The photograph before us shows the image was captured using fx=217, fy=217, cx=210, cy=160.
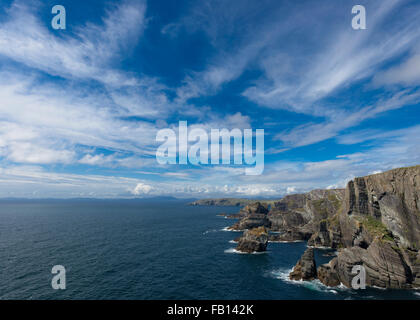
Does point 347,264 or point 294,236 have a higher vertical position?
point 347,264

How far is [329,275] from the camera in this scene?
63.6 metres

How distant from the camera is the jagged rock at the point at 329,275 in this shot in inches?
2464

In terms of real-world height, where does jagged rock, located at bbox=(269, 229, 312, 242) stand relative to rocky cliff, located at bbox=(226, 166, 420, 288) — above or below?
below

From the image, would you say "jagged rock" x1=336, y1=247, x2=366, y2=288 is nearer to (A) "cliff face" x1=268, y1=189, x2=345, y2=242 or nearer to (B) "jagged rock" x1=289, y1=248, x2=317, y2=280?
(B) "jagged rock" x1=289, y1=248, x2=317, y2=280

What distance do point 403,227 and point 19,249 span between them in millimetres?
148545

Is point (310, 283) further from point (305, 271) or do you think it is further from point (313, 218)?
point (313, 218)

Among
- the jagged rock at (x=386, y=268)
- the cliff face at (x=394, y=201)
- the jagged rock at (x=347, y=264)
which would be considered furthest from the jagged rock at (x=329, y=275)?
the cliff face at (x=394, y=201)

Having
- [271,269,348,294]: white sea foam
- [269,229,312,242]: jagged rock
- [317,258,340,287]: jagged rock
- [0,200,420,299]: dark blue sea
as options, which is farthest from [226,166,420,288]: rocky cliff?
[269,229,312,242]: jagged rock

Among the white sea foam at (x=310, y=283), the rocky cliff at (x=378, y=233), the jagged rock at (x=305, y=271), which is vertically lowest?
the white sea foam at (x=310, y=283)

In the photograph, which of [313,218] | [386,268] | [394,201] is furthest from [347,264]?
[313,218]

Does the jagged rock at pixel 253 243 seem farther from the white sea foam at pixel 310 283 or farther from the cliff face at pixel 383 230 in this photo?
the cliff face at pixel 383 230

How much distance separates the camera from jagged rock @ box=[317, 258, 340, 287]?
62.6 meters

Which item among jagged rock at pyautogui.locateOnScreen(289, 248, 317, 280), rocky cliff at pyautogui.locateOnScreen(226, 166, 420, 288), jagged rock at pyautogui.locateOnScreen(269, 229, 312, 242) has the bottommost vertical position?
jagged rock at pyautogui.locateOnScreen(269, 229, 312, 242)

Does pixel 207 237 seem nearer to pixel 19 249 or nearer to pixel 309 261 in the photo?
pixel 309 261
